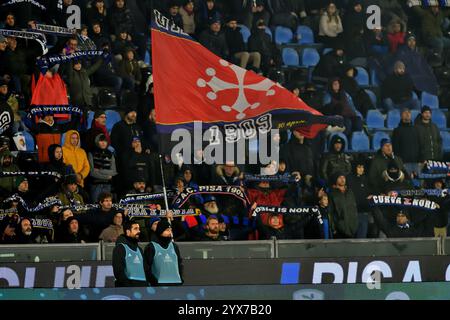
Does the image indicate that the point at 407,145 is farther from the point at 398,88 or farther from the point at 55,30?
the point at 55,30

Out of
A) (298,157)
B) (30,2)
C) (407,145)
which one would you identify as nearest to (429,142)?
(407,145)

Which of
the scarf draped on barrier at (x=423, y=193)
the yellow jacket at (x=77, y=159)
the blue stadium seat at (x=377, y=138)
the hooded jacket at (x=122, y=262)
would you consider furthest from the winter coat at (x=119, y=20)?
the hooded jacket at (x=122, y=262)

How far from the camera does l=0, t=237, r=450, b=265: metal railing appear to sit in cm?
1099

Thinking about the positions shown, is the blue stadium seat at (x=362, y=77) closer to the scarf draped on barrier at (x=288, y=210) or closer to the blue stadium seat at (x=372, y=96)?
the blue stadium seat at (x=372, y=96)

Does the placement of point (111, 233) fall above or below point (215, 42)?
below

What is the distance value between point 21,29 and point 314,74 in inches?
156

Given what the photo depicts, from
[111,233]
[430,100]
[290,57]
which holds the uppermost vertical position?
[290,57]

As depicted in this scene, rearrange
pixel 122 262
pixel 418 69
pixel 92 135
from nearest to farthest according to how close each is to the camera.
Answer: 1. pixel 122 262
2. pixel 92 135
3. pixel 418 69

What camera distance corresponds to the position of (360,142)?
557 inches

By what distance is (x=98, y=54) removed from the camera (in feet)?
45.8

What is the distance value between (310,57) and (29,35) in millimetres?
3846

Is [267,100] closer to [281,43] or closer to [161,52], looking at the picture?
[161,52]

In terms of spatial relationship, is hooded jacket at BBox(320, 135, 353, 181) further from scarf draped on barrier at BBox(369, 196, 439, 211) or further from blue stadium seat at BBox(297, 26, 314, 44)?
blue stadium seat at BBox(297, 26, 314, 44)

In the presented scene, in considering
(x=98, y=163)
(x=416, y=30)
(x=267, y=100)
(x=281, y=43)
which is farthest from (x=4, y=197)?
(x=416, y=30)
